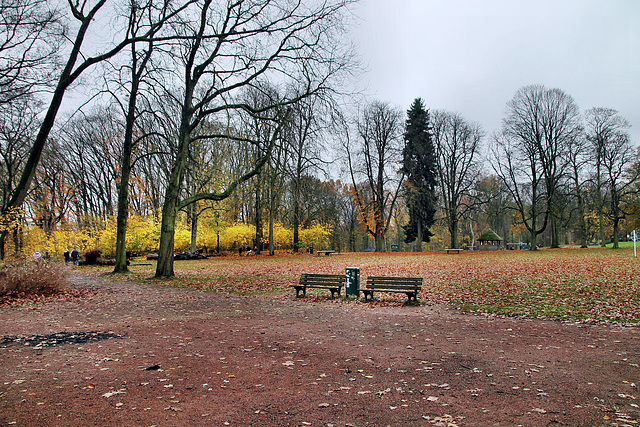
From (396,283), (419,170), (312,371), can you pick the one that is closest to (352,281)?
(396,283)

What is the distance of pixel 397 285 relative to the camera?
11.2 m

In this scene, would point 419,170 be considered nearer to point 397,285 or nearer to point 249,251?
point 249,251

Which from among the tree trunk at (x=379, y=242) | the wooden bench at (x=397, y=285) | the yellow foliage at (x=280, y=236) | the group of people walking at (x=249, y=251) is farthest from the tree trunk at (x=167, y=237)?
the tree trunk at (x=379, y=242)

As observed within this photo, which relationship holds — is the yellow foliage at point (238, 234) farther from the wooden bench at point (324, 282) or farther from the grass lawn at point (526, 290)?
the wooden bench at point (324, 282)

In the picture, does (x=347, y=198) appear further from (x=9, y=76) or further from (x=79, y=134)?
(x=9, y=76)

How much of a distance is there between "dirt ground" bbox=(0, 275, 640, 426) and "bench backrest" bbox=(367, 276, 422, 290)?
1901 mm

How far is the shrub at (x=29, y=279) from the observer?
35.7 ft

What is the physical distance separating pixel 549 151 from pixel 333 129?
33.3 metres

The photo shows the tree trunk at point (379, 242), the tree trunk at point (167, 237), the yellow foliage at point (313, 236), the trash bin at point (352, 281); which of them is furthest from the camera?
the tree trunk at point (379, 242)

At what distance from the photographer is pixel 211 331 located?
7449 millimetres

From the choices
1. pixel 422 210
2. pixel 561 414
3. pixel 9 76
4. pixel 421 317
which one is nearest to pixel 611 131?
pixel 422 210

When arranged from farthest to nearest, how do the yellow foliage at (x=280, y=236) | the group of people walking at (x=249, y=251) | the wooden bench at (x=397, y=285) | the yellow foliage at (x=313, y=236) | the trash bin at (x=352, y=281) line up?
the yellow foliage at (x=313, y=236)
the yellow foliage at (x=280, y=236)
the group of people walking at (x=249, y=251)
the trash bin at (x=352, y=281)
the wooden bench at (x=397, y=285)

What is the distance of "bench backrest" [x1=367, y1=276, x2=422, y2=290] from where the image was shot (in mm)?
10867

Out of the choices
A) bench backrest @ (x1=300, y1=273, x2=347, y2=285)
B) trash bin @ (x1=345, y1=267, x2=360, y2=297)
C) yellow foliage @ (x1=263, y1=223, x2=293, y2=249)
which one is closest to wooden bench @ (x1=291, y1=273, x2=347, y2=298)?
bench backrest @ (x1=300, y1=273, x2=347, y2=285)
